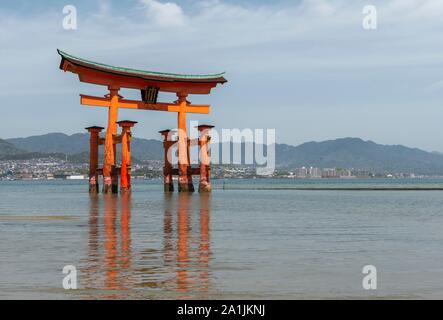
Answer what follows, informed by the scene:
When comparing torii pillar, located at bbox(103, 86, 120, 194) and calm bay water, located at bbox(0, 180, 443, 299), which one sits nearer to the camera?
calm bay water, located at bbox(0, 180, 443, 299)

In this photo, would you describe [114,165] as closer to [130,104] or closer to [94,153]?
[94,153]

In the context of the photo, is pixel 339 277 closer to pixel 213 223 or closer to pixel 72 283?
pixel 72 283

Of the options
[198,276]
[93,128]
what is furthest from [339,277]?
[93,128]

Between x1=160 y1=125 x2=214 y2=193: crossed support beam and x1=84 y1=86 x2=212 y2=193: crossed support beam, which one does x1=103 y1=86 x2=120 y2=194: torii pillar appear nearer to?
x1=84 y1=86 x2=212 y2=193: crossed support beam

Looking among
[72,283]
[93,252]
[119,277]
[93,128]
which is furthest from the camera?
[93,128]

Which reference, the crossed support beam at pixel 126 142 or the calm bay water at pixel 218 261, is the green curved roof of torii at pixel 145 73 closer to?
the crossed support beam at pixel 126 142

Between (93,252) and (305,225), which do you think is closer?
(93,252)

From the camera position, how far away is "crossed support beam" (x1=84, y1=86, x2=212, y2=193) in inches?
2112

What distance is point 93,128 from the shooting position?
58750 millimetres

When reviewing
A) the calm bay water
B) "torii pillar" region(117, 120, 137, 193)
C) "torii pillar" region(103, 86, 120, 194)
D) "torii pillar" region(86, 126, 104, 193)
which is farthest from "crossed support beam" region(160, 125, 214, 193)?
the calm bay water

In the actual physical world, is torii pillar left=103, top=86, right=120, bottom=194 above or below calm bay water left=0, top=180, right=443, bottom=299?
above

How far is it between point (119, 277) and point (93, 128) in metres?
49.6

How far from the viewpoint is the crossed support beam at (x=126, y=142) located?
176ft

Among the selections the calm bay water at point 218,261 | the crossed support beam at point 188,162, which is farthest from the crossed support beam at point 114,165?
the calm bay water at point 218,261
